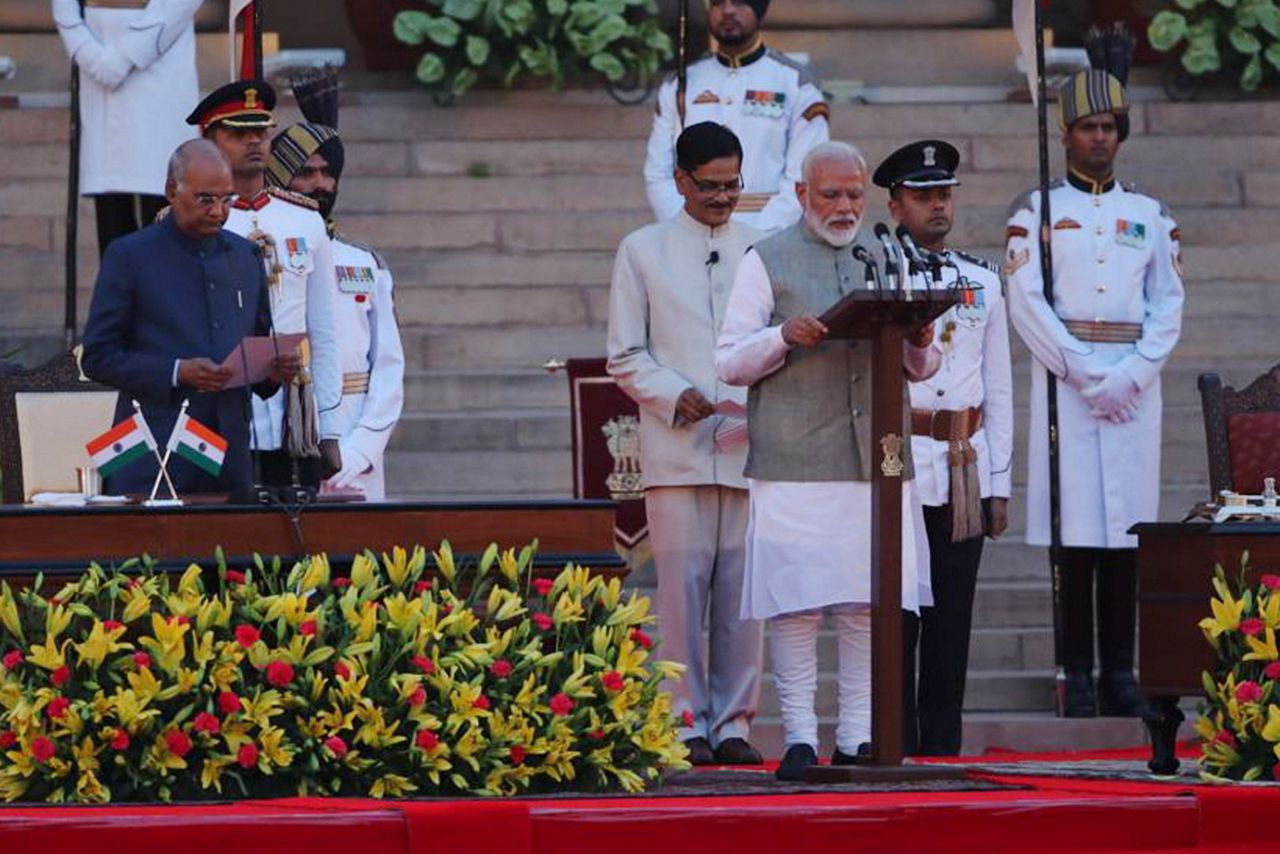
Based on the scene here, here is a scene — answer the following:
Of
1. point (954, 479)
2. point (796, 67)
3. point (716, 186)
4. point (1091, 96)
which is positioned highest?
point (796, 67)

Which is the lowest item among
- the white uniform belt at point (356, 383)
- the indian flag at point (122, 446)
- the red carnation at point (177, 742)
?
the red carnation at point (177, 742)

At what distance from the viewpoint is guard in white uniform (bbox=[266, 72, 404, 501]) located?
11812 mm

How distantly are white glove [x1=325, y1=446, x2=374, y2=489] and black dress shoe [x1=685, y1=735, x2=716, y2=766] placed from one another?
1452 millimetres

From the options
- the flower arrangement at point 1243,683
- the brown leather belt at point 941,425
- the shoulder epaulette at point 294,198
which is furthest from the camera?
the brown leather belt at point 941,425

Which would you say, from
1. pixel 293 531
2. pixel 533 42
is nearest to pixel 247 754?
pixel 293 531

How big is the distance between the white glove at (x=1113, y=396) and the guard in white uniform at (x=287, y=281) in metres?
2.97

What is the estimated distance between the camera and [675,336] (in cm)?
1118

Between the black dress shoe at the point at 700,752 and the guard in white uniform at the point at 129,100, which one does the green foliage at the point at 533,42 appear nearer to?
the guard in white uniform at the point at 129,100

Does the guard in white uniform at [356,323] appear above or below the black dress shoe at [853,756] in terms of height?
above

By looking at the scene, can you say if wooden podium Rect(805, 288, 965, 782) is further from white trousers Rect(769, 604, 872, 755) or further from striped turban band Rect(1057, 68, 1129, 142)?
striped turban band Rect(1057, 68, 1129, 142)

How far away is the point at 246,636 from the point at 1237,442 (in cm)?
398

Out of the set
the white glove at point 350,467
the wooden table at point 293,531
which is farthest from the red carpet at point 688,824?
the white glove at point 350,467

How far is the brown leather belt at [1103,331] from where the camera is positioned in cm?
1296

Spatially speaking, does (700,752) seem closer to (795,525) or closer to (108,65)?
(795,525)
